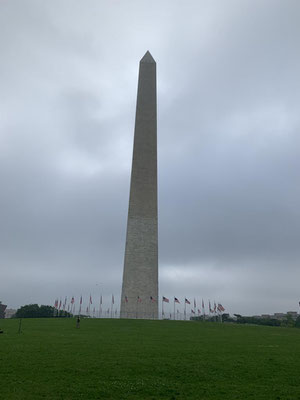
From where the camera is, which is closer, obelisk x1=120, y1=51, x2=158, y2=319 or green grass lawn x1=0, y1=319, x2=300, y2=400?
green grass lawn x1=0, y1=319, x2=300, y2=400

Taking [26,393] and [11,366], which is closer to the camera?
[26,393]

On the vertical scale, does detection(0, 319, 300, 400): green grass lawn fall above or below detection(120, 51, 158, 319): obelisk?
below

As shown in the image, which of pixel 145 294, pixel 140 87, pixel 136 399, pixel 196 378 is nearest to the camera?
pixel 136 399

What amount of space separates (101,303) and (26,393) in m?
38.6

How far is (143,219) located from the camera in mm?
45594

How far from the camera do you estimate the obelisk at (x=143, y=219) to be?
42.6 meters

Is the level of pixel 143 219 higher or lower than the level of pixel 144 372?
higher

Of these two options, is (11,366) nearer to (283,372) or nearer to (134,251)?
(283,372)

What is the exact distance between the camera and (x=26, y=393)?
9.28 meters

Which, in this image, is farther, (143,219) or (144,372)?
(143,219)

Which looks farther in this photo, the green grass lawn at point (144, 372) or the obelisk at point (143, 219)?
the obelisk at point (143, 219)

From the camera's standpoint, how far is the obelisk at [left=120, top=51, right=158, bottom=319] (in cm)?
4259

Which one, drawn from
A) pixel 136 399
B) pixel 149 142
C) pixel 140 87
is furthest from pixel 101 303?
pixel 136 399

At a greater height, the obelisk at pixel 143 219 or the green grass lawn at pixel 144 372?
the obelisk at pixel 143 219
